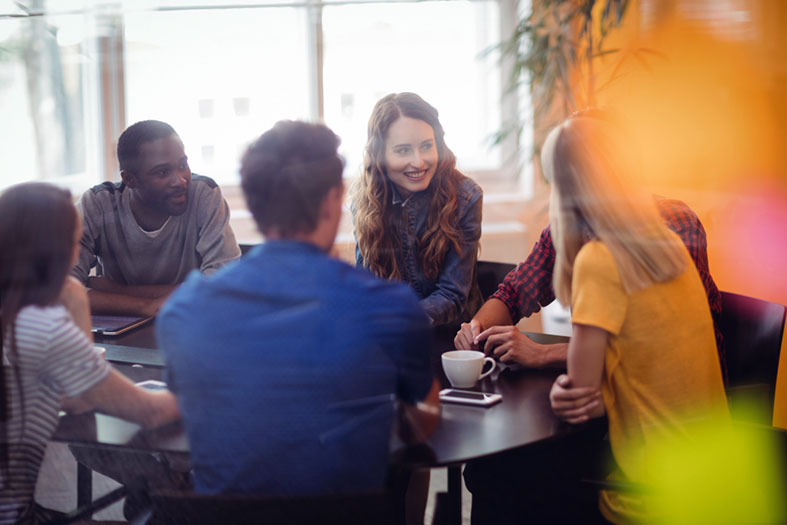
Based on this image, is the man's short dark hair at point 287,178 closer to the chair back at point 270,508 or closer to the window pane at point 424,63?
the chair back at point 270,508

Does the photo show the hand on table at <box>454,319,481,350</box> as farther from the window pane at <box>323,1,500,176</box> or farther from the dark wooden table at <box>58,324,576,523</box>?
the window pane at <box>323,1,500,176</box>

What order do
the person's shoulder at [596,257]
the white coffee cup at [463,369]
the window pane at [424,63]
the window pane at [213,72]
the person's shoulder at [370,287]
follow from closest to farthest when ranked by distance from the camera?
1. the person's shoulder at [370,287]
2. the person's shoulder at [596,257]
3. the white coffee cup at [463,369]
4. the window pane at [213,72]
5. the window pane at [424,63]

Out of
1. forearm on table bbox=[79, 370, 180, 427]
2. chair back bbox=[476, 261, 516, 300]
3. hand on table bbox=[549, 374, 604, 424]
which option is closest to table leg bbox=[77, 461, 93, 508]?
forearm on table bbox=[79, 370, 180, 427]

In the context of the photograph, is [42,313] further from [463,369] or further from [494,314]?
[494,314]

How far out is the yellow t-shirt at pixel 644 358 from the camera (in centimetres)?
123

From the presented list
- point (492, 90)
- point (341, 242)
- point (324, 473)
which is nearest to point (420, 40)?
point (492, 90)

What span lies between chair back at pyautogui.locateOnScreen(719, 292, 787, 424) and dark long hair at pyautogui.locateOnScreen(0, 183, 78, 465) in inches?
50.6

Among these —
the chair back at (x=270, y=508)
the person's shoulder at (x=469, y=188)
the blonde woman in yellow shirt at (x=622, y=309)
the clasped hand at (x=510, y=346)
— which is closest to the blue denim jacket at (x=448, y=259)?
the person's shoulder at (x=469, y=188)

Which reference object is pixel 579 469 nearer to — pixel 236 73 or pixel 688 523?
pixel 688 523

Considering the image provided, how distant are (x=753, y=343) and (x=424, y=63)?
1586 millimetres

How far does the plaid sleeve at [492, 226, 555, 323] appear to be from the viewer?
1.89 metres

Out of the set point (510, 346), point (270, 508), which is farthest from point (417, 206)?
point (270, 508)

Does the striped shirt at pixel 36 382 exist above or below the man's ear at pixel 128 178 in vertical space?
below

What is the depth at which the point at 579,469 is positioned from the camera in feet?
4.65
